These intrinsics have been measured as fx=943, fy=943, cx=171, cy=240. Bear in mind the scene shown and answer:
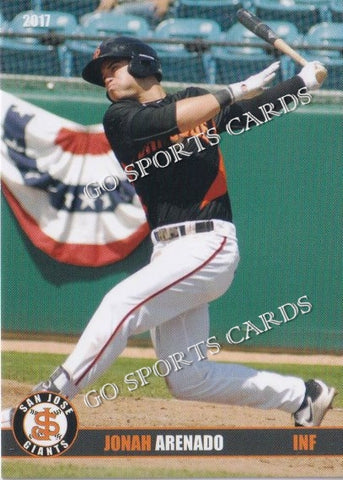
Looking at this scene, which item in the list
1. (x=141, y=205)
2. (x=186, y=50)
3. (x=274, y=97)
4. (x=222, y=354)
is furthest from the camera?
(x=186, y=50)

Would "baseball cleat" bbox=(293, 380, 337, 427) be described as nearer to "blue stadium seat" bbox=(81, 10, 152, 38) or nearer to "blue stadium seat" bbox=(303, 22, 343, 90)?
"blue stadium seat" bbox=(303, 22, 343, 90)

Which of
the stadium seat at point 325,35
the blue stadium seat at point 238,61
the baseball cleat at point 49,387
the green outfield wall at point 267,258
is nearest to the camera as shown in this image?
the baseball cleat at point 49,387

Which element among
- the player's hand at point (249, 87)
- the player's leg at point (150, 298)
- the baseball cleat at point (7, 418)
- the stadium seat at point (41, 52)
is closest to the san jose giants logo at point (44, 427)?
the baseball cleat at point (7, 418)

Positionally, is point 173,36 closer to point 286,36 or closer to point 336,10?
→ point 286,36

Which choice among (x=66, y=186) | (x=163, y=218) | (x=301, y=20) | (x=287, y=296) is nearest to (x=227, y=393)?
(x=163, y=218)

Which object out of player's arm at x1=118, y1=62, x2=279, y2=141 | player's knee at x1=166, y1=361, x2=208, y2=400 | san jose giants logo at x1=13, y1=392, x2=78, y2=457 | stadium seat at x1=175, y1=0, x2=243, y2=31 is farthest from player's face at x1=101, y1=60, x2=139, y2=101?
stadium seat at x1=175, y1=0, x2=243, y2=31

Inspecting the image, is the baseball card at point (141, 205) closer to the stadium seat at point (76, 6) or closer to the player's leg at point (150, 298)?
the stadium seat at point (76, 6)

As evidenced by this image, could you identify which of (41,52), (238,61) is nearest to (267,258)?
(238,61)
